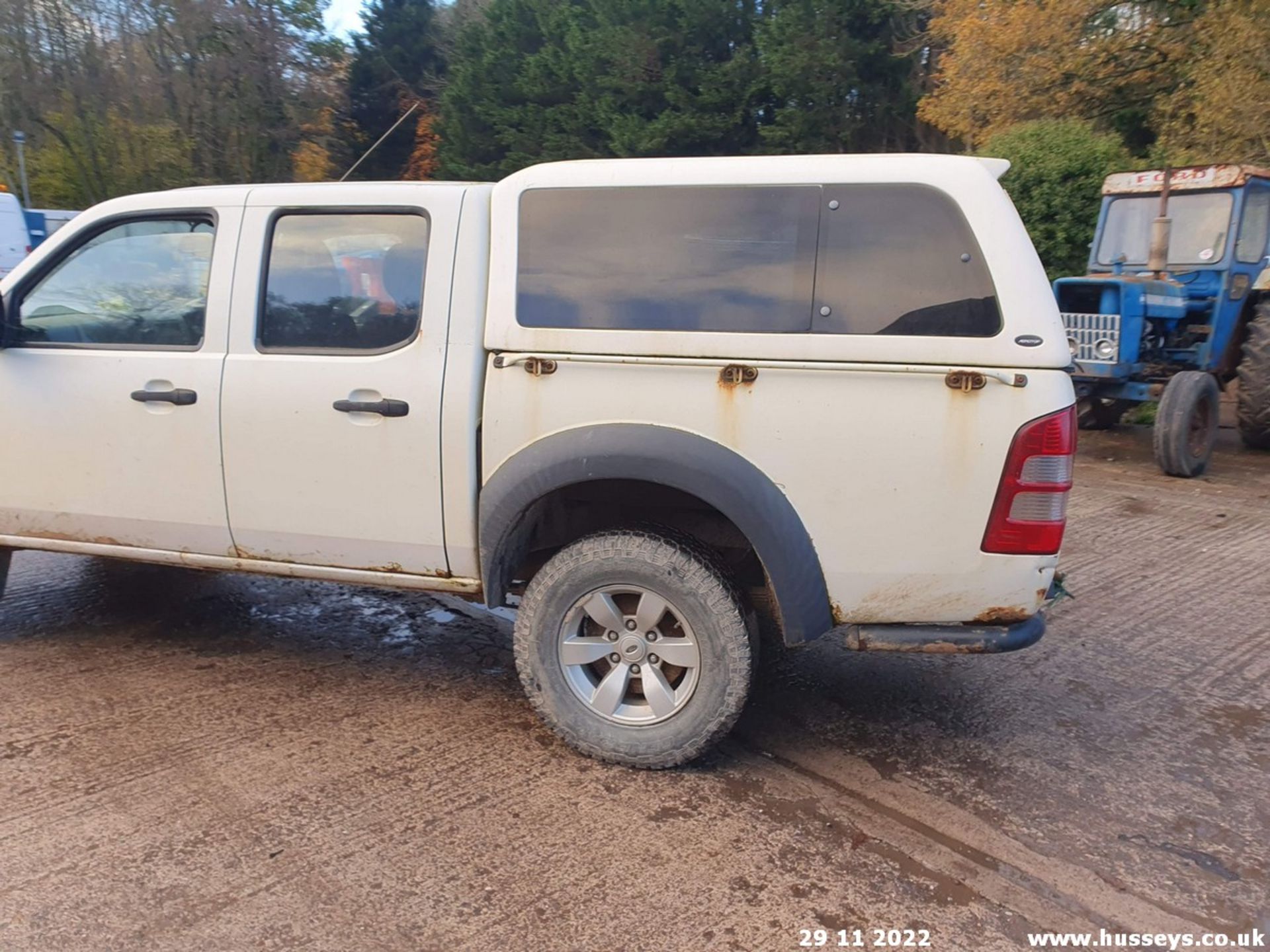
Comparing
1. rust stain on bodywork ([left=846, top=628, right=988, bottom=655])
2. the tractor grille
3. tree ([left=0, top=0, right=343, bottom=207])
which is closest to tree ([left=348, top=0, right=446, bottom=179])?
tree ([left=0, top=0, right=343, bottom=207])

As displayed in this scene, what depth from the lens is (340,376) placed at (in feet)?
12.1

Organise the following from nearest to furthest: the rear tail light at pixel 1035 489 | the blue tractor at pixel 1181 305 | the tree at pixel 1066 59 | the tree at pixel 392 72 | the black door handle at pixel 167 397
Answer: the rear tail light at pixel 1035 489, the black door handle at pixel 167 397, the blue tractor at pixel 1181 305, the tree at pixel 1066 59, the tree at pixel 392 72

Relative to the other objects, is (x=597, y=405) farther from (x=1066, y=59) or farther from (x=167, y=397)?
(x=1066, y=59)

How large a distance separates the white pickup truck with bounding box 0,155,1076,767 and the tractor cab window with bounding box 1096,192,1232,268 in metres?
7.48

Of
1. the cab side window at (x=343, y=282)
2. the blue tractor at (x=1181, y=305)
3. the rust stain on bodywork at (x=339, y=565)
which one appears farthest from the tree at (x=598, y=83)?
the rust stain on bodywork at (x=339, y=565)

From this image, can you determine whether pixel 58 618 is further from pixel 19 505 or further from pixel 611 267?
pixel 611 267

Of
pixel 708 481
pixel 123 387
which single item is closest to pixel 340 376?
pixel 123 387

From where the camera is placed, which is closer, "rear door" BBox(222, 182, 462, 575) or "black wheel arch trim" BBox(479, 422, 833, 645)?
"black wheel arch trim" BBox(479, 422, 833, 645)

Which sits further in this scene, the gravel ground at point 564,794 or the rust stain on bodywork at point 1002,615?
the rust stain on bodywork at point 1002,615

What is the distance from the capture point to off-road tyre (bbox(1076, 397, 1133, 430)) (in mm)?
10453

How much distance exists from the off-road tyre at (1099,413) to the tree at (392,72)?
33.1 m

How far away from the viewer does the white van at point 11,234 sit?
16797mm

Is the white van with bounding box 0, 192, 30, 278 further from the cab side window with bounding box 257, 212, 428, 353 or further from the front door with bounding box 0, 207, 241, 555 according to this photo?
the cab side window with bounding box 257, 212, 428, 353

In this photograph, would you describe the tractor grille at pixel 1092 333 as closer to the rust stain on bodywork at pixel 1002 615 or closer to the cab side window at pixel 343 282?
the rust stain on bodywork at pixel 1002 615
